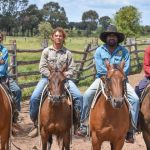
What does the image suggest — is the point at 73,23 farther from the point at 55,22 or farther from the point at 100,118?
the point at 100,118

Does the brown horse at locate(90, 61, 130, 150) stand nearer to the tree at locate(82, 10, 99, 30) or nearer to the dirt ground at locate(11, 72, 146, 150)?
the dirt ground at locate(11, 72, 146, 150)

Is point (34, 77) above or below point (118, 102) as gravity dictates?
below

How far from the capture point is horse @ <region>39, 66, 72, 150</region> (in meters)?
6.65

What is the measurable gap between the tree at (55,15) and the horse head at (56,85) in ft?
324

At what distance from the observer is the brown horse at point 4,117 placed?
23.1 ft

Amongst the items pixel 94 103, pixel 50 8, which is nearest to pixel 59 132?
pixel 94 103

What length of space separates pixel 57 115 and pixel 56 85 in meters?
0.74

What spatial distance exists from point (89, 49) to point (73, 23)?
110 metres

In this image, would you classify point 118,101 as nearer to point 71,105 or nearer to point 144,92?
point 71,105

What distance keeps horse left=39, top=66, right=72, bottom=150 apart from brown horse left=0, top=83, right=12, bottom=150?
23.4 inches

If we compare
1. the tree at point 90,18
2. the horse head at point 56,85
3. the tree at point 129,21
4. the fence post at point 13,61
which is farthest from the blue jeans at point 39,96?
the tree at point 90,18

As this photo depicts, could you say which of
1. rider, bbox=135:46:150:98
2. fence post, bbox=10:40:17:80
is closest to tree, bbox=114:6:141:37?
fence post, bbox=10:40:17:80

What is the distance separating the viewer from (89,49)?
18250mm

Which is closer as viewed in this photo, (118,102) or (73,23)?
(118,102)
